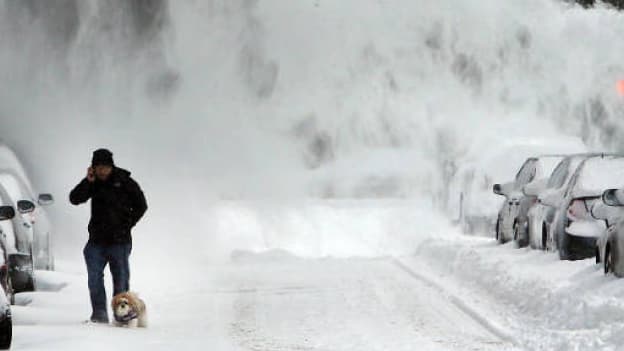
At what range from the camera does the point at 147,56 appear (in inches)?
1689

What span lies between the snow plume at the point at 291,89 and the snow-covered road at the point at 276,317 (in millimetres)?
8181

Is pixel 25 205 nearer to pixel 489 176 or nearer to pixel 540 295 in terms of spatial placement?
pixel 540 295

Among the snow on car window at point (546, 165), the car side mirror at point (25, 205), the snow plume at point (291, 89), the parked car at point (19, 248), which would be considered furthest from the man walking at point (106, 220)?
the snow plume at point (291, 89)

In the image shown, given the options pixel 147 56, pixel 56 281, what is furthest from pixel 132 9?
pixel 56 281

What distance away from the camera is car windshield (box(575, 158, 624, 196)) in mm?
15805

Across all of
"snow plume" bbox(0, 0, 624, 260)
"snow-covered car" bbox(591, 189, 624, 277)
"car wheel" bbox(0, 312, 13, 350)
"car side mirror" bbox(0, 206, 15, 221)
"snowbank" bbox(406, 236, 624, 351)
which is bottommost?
"snowbank" bbox(406, 236, 624, 351)

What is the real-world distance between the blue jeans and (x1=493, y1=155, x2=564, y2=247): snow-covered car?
29.0 ft

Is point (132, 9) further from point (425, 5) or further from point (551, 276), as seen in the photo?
point (551, 276)

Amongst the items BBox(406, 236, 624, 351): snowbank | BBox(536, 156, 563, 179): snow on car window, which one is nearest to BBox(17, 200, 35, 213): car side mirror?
BBox(406, 236, 624, 351): snowbank

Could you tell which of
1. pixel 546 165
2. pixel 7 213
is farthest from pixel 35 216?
pixel 546 165

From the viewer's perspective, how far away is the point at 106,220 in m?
11.9

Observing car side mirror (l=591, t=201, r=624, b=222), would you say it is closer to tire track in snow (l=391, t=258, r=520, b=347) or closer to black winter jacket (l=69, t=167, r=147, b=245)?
tire track in snow (l=391, t=258, r=520, b=347)

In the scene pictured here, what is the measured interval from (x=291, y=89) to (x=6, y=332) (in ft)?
172

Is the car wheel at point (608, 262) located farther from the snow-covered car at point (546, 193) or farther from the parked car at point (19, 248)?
the parked car at point (19, 248)
